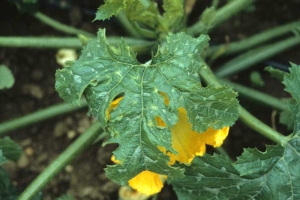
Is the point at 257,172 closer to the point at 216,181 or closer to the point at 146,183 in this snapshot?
the point at 216,181

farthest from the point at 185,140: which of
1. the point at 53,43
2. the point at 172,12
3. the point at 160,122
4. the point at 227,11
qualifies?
the point at 53,43

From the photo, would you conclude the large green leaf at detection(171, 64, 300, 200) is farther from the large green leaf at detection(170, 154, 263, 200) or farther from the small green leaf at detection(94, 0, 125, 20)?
the small green leaf at detection(94, 0, 125, 20)

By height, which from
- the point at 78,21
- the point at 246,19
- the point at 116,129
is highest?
the point at 78,21

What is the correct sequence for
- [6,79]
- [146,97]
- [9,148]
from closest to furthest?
[146,97]
[9,148]
[6,79]

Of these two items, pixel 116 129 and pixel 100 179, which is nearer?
pixel 116 129

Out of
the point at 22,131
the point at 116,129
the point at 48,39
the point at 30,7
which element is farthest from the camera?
the point at 22,131

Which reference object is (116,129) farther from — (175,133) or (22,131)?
(22,131)

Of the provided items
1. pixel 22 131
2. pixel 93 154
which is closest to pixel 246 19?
pixel 93 154
